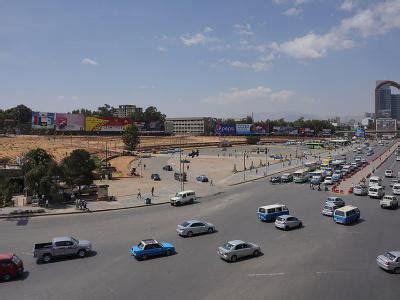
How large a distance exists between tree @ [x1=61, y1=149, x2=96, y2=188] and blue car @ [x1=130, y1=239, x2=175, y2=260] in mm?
23335

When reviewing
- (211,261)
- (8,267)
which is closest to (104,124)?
(8,267)

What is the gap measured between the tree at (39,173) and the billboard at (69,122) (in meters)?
128

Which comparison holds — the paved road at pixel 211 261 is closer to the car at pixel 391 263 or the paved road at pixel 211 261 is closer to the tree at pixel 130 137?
the car at pixel 391 263

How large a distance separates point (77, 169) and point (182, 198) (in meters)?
13.1

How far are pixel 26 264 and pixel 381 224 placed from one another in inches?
1064

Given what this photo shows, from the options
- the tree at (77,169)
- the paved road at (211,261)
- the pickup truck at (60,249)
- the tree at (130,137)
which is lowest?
the paved road at (211,261)

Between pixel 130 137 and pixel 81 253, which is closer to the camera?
pixel 81 253

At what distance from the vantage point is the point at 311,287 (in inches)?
778

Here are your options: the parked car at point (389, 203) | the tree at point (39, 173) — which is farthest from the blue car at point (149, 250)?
the parked car at point (389, 203)

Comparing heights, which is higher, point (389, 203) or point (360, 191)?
point (389, 203)

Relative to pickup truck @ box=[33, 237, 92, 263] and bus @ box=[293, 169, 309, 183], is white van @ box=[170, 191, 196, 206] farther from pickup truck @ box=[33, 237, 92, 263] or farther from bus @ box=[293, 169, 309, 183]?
bus @ box=[293, 169, 309, 183]

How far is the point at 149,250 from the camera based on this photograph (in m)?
24.5

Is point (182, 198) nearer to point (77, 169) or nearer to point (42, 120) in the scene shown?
point (77, 169)

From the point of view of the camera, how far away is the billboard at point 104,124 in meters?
174
